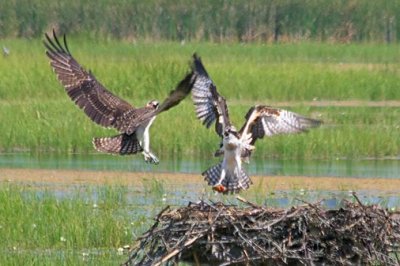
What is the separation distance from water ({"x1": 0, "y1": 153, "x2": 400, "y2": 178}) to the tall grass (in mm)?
11333

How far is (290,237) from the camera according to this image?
761 centimetres

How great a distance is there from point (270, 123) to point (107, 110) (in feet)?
6.18

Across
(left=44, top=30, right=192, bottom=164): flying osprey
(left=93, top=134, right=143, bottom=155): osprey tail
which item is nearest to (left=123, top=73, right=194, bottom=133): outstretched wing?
(left=44, top=30, right=192, bottom=164): flying osprey

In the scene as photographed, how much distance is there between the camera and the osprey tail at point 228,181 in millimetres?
9656

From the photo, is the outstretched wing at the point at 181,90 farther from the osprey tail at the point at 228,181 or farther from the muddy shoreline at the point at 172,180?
the muddy shoreline at the point at 172,180

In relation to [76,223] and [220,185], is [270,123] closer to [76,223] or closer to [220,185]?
[220,185]

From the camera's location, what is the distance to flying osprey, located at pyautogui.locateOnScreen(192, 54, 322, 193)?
968cm

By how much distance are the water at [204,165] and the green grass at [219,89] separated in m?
0.20

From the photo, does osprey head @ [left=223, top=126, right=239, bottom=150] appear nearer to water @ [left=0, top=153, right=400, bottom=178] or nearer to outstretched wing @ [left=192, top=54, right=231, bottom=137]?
outstretched wing @ [left=192, top=54, right=231, bottom=137]

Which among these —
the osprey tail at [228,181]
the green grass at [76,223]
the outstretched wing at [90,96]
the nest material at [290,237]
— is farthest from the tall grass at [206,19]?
the nest material at [290,237]

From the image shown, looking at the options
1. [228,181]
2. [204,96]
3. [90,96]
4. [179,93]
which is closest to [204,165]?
[90,96]

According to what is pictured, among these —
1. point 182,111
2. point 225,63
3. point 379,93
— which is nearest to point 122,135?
point 182,111

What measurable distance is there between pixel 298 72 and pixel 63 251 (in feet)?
39.1

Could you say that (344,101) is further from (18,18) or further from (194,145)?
(18,18)
